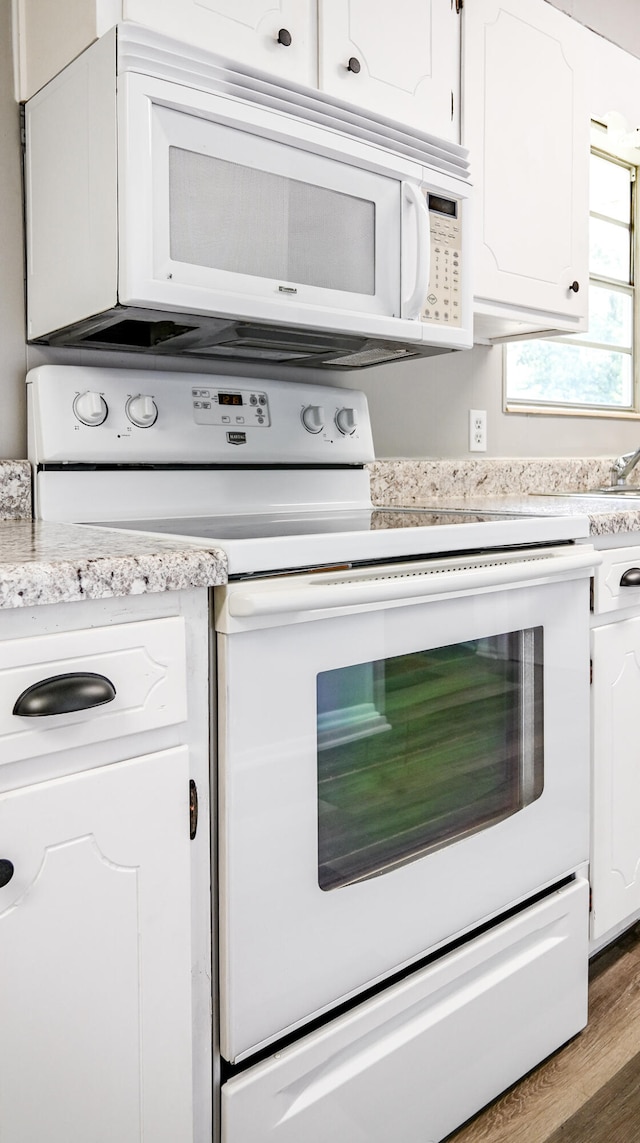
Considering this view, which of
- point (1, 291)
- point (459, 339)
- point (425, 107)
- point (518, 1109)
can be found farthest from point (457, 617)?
point (425, 107)

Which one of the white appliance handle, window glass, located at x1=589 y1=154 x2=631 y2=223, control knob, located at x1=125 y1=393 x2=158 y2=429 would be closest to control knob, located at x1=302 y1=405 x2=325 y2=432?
control knob, located at x1=125 y1=393 x2=158 y2=429

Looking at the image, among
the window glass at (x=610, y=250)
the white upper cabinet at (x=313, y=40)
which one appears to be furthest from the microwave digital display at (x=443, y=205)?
the window glass at (x=610, y=250)

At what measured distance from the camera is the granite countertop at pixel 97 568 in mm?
773

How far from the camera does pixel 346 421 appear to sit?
Answer: 1.76 metres

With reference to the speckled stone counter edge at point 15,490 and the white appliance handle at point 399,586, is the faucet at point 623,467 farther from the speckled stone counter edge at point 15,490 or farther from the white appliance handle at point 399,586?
the speckled stone counter edge at point 15,490

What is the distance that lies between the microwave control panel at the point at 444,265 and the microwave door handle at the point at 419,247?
6 cm

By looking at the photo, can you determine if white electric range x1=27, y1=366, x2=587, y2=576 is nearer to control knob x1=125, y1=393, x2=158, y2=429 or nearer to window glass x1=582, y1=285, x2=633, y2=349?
control knob x1=125, y1=393, x2=158, y2=429

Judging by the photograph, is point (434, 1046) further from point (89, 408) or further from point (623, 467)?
point (623, 467)

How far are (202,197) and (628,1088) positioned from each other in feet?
5.15

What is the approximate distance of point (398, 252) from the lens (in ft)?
4.85

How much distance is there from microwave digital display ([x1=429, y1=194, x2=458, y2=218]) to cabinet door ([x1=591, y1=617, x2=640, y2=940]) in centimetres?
83

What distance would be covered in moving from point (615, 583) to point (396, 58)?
106 cm

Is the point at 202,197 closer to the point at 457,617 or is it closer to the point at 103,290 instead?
the point at 103,290

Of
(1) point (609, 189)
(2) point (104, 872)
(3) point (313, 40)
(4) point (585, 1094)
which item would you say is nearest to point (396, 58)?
(3) point (313, 40)
